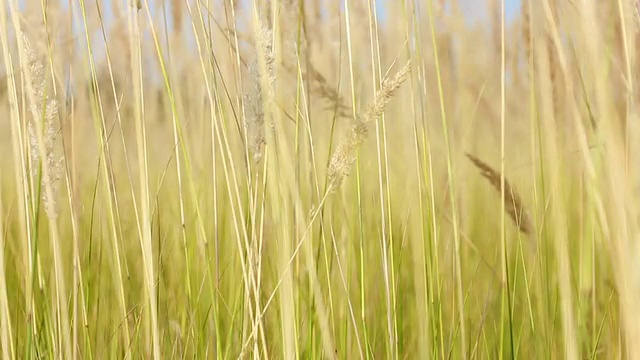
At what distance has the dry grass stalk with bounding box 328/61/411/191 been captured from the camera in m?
0.66

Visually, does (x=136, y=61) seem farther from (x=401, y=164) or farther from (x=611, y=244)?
(x=401, y=164)

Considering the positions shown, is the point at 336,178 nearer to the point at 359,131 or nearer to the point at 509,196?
the point at 359,131

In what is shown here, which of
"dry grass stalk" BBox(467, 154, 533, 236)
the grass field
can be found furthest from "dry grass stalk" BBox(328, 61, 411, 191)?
"dry grass stalk" BBox(467, 154, 533, 236)

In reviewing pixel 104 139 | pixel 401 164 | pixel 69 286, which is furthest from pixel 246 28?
pixel 69 286

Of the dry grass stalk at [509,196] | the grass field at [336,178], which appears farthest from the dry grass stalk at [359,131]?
the dry grass stalk at [509,196]

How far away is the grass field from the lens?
0.75 m

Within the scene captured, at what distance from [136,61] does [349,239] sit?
400 mm

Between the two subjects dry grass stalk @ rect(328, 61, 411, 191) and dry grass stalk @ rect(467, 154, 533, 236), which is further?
dry grass stalk @ rect(467, 154, 533, 236)

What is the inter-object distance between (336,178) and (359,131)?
5cm

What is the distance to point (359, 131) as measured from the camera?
0.66 meters

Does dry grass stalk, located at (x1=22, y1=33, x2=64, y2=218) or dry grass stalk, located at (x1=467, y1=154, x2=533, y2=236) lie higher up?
dry grass stalk, located at (x1=22, y1=33, x2=64, y2=218)

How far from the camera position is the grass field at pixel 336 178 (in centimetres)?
75

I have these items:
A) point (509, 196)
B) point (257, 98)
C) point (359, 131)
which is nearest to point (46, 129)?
point (257, 98)

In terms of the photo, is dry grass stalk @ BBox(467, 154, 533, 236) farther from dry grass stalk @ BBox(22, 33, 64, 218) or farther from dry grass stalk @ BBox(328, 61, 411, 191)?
dry grass stalk @ BBox(22, 33, 64, 218)
